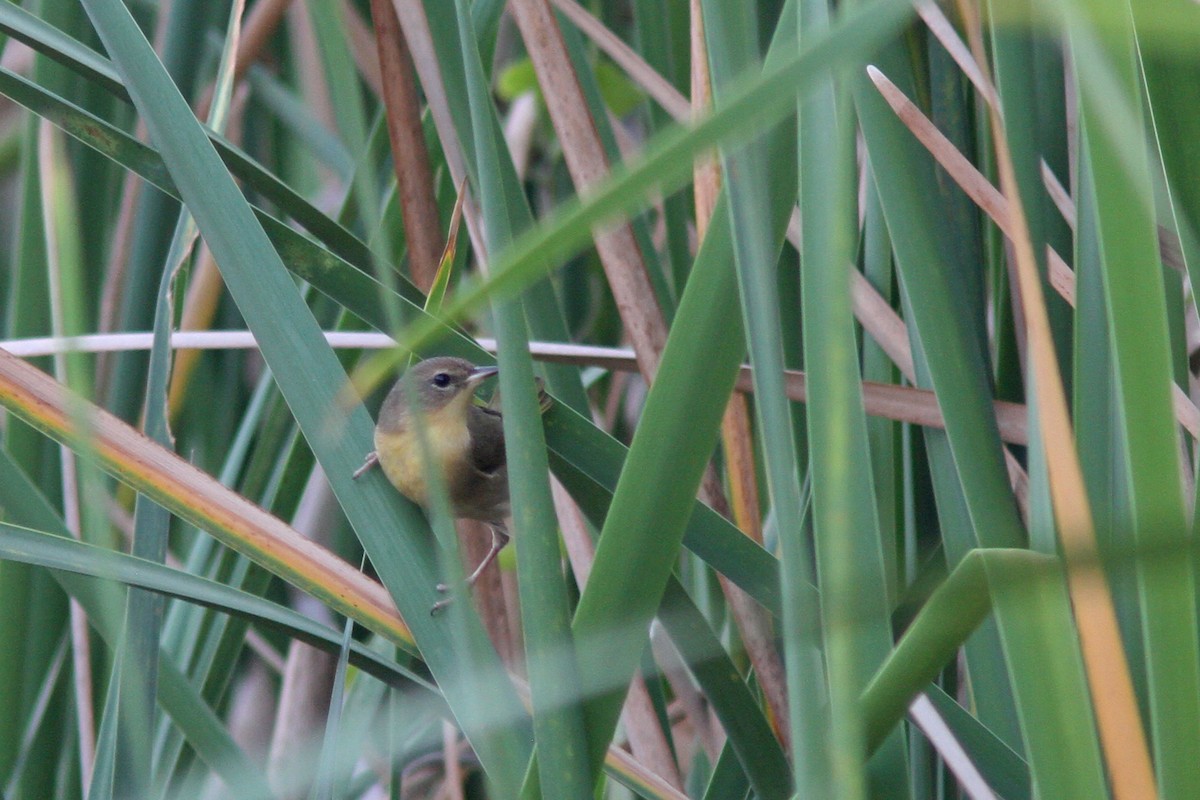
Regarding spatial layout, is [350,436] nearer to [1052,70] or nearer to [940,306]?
[940,306]

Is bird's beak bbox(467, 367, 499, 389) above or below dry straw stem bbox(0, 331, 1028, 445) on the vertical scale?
above

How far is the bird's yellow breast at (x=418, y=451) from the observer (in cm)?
129

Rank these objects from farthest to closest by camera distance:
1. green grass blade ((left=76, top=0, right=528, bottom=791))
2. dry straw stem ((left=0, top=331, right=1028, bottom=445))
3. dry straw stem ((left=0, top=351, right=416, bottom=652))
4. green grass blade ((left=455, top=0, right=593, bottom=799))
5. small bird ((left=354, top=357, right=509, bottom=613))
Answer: small bird ((left=354, top=357, right=509, bottom=613)), dry straw stem ((left=0, top=331, right=1028, bottom=445)), dry straw stem ((left=0, top=351, right=416, bottom=652)), green grass blade ((left=76, top=0, right=528, bottom=791)), green grass blade ((left=455, top=0, right=593, bottom=799))

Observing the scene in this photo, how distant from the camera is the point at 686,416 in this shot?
0.84 meters

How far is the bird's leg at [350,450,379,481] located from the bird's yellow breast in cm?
4

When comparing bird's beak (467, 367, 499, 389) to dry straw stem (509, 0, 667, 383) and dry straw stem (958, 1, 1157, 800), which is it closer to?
dry straw stem (509, 0, 667, 383)

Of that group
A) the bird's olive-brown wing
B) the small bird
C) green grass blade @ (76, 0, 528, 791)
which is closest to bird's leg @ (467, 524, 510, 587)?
the small bird

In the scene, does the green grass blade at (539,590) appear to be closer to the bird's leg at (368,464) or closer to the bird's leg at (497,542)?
the bird's leg at (368,464)

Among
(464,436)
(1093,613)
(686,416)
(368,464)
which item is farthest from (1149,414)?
(464,436)

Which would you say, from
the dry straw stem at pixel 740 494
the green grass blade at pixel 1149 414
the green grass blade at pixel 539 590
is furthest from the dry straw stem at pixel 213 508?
the green grass blade at pixel 1149 414

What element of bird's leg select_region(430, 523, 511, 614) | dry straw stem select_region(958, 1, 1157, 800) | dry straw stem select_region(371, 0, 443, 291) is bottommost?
dry straw stem select_region(958, 1, 1157, 800)

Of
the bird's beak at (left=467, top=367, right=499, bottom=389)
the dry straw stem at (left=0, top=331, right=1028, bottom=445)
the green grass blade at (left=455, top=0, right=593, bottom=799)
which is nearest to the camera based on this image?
the green grass blade at (left=455, top=0, right=593, bottom=799)

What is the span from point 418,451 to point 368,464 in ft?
0.20

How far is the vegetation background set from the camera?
0.63 metres
